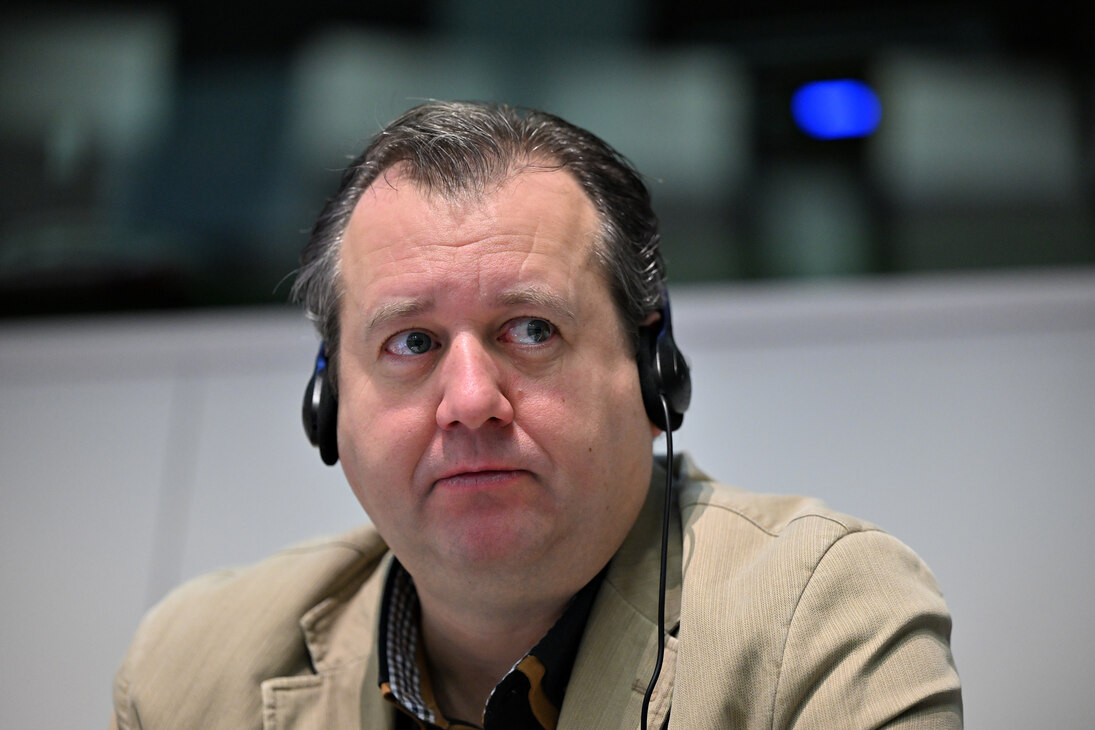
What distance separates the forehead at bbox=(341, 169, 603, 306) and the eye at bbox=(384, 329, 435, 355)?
0.05m

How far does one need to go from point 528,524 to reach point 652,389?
236mm

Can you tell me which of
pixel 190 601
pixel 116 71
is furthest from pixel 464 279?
pixel 116 71

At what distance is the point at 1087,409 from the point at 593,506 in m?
1.45

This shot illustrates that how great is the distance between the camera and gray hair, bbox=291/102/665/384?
1.20 m

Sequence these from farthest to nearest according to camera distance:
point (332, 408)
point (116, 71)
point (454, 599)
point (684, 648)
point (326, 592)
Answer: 1. point (116, 71)
2. point (326, 592)
3. point (332, 408)
4. point (454, 599)
5. point (684, 648)

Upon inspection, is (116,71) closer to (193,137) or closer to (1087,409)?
(193,137)

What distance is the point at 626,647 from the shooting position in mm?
1121

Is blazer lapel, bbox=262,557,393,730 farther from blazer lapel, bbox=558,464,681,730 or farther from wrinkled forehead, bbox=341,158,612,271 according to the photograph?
wrinkled forehead, bbox=341,158,612,271

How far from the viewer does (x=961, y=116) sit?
2.42 m

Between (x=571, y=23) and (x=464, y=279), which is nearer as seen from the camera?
(x=464, y=279)

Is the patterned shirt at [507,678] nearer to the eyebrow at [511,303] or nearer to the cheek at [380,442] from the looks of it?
the cheek at [380,442]

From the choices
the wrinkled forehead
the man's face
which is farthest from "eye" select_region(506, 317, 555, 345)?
the wrinkled forehead

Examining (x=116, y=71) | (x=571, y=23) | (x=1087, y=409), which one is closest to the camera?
(x=1087, y=409)

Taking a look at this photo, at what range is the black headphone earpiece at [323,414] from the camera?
1.26m
